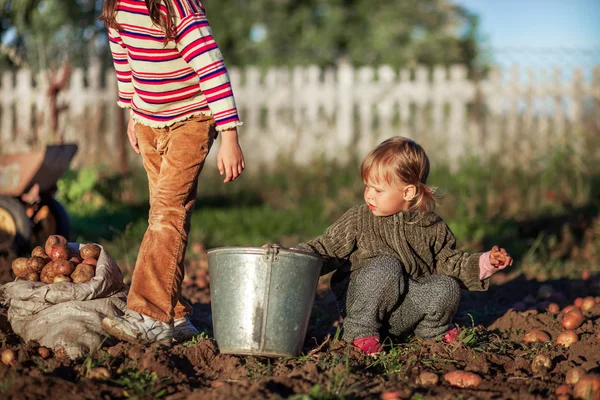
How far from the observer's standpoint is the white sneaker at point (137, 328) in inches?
109

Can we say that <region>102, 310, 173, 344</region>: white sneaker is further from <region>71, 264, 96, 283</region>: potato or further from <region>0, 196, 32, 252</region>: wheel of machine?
<region>0, 196, 32, 252</region>: wheel of machine

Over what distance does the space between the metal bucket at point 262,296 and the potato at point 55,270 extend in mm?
670

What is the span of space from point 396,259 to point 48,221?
9.03ft

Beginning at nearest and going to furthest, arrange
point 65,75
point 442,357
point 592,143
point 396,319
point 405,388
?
point 405,388 → point 442,357 → point 396,319 → point 65,75 → point 592,143

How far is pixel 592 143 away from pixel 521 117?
189 cm

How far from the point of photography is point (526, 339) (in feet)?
10.6

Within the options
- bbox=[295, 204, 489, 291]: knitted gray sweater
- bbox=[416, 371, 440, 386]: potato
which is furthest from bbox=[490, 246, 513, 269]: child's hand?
bbox=[416, 371, 440, 386]: potato

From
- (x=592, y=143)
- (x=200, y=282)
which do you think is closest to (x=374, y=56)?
(x=592, y=143)

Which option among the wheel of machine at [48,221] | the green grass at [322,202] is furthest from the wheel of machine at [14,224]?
the green grass at [322,202]

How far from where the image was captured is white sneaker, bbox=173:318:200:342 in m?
3.00

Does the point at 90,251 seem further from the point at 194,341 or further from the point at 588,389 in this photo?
the point at 588,389

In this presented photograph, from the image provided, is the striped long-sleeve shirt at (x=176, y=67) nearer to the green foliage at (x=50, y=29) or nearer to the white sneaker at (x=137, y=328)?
the white sneaker at (x=137, y=328)

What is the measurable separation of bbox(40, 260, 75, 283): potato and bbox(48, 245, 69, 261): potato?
4 cm

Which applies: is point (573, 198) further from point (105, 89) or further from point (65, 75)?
point (105, 89)
